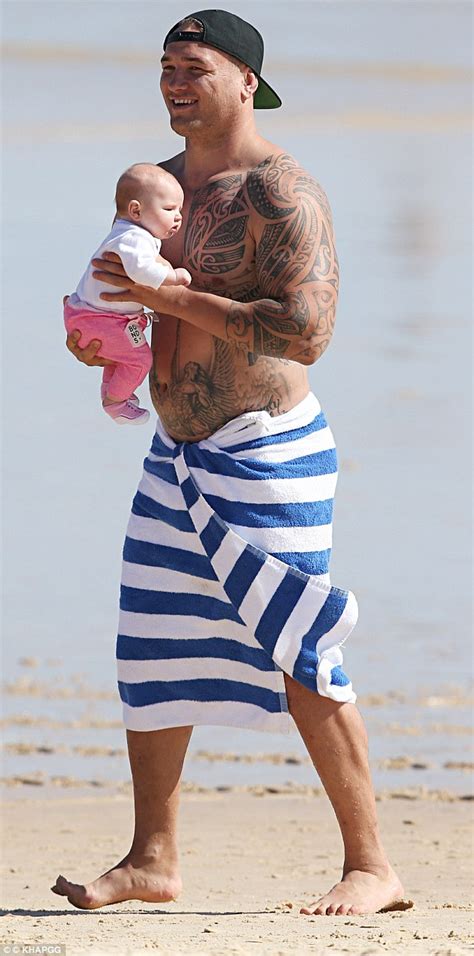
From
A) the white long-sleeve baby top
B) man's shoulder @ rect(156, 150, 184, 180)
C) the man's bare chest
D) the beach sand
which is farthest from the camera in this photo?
man's shoulder @ rect(156, 150, 184, 180)

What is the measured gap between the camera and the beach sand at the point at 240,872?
3.73 meters

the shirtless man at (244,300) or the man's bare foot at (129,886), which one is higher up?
the shirtless man at (244,300)

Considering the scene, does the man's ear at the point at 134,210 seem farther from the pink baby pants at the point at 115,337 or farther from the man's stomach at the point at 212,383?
the man's stomach at the point at 212,383

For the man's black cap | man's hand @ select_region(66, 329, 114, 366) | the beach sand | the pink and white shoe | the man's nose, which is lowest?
the beach sand

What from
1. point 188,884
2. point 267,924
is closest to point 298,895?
point 188,884

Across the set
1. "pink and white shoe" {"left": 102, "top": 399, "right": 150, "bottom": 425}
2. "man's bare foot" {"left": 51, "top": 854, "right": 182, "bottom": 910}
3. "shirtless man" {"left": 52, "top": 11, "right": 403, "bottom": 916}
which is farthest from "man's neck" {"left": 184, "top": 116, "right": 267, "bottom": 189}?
"man's bare foot" {"left": 51, "top": 854, "right": 182, "bottom": 910}

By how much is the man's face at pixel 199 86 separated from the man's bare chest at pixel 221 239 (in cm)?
15

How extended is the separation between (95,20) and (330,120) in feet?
69.1

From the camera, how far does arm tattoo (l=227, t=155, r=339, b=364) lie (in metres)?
3.93

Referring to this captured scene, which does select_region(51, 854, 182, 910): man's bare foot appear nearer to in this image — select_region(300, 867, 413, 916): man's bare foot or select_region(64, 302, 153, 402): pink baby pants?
select_region(300, 867, 413, 916): man's bare foot

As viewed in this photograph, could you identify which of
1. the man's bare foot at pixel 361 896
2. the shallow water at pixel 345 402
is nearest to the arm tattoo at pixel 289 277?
the man's bare foot at pixel 361 896

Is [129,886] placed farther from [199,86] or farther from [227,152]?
[199,86]

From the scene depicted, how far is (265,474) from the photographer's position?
13.5 feet

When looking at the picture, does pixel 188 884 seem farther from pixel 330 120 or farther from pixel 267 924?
pixel 330 120
